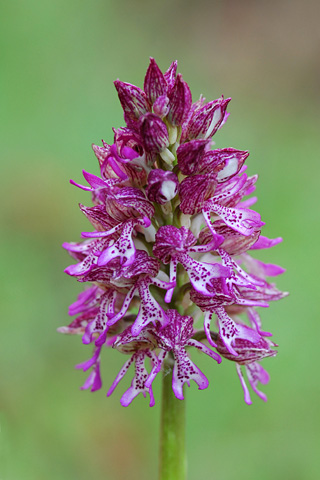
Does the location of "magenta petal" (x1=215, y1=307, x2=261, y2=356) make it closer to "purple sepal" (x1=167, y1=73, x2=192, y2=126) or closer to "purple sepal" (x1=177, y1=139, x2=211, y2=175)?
"purple sepal" (x1=177, y1=139, x2=211, y2=175)

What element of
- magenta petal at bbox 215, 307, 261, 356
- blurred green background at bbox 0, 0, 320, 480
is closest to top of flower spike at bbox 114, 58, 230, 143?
magenta petal at bbox 215, 307, 261, 356

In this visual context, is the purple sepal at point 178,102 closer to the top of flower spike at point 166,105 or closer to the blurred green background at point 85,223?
the top of flower spike at point 166,105

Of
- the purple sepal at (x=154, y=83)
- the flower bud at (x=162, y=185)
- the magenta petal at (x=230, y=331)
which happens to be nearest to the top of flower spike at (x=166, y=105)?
the purple sepal at (x=154, y=83)

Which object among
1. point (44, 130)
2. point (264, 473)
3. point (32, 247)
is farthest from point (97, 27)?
point (264, 473)

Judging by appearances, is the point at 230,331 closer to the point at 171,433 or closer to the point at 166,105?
the point at 171,433

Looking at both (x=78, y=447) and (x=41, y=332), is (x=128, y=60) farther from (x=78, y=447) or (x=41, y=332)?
(x=78, y=447)

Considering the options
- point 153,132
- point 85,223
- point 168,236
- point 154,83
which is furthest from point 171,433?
point 85,223
